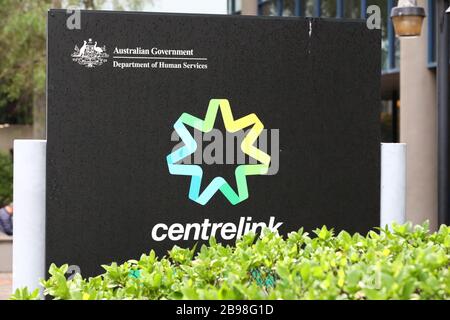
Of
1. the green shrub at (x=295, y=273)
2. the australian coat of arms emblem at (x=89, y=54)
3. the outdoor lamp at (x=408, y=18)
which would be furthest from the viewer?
the outdoor lamp at (x=408, y=18)

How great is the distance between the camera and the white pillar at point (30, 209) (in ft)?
17.2

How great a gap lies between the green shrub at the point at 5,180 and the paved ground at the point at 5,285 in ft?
19.9

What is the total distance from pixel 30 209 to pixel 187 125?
3.22 feet

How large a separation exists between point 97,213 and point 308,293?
2.41m

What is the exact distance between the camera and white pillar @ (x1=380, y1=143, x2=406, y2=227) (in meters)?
5.66

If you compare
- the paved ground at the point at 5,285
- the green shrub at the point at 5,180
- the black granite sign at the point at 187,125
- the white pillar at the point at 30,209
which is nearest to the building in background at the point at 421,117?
the paved ground at the point at 5,285

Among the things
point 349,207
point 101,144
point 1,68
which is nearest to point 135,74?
point 101,144

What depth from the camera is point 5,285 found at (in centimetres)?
1417

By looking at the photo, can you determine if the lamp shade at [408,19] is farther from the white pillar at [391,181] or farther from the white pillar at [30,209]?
the white pillar at [30,209]

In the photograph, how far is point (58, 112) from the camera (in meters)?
5.21

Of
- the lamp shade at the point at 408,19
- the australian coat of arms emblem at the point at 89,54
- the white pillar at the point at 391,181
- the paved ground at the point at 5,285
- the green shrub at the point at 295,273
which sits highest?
the lamp shade at the point at 408,19

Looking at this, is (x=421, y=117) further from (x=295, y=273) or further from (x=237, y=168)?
(x=295, y=273)

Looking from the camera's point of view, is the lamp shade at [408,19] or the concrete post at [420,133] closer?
the lamp shade at [408,19]
